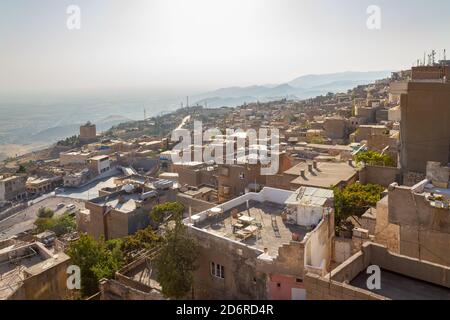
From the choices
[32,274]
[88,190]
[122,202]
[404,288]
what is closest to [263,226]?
[404,288]

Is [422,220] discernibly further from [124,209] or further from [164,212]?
[124,209]

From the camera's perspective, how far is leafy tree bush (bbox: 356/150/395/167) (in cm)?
2195

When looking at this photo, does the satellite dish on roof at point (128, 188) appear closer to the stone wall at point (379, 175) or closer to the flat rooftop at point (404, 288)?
the stone wall at point (379, 175)

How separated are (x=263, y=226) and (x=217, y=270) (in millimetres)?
2134

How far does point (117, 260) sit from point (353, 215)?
997 centimetres

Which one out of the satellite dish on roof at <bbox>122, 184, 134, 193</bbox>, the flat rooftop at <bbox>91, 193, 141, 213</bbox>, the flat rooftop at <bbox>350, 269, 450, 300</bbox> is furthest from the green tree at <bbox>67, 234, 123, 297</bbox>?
the satellite dish on roof at <bbox>122, 184, 134, 193</bbox>

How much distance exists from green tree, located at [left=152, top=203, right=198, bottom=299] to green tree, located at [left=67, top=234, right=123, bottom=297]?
3321 mm

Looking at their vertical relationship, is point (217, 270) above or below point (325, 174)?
below

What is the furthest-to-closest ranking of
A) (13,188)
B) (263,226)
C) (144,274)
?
(13,188), (144,274), (263,226)

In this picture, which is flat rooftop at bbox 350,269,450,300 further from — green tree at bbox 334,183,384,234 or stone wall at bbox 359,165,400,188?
stone wall at bbox 359,165,400,188

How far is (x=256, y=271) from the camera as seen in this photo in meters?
10.6

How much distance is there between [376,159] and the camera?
2230 cm
